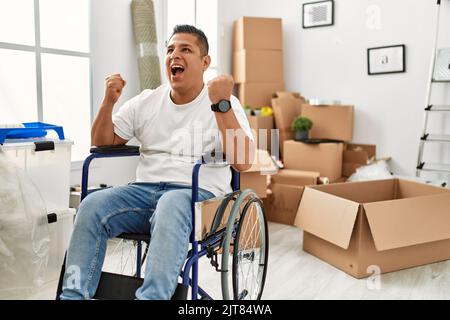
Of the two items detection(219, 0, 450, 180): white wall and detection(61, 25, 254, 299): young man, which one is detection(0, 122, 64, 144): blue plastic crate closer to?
detection(61, 25, 254, 299): young man

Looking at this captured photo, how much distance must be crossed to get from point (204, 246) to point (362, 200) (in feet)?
4.98

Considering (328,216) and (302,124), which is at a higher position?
(302,124)

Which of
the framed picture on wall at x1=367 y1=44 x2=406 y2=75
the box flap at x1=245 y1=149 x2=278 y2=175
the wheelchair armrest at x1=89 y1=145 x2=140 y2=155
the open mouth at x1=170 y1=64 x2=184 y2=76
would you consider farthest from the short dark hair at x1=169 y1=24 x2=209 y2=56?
the framed picture on wall at x1=367 y1=44 x2=406 y2=75

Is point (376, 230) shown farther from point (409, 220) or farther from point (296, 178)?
point (296, 178)

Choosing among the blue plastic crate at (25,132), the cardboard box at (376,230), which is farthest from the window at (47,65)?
the cardboard box at (376,230)

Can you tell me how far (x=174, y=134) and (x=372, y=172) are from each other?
2023 millimetres

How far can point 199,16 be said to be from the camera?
358cm

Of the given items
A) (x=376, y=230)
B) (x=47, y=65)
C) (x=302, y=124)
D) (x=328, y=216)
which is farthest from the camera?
(x=302, y=124)

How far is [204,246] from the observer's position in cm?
138

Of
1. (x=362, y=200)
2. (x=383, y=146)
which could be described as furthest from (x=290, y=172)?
(x=383, y=146)

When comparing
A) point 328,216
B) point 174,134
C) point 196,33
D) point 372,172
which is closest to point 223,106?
point 174,134

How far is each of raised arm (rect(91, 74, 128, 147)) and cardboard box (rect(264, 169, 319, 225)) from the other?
166cm

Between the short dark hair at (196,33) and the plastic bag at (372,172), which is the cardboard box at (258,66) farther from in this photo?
the short dark hair at (196,33)

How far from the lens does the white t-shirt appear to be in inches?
59.0
